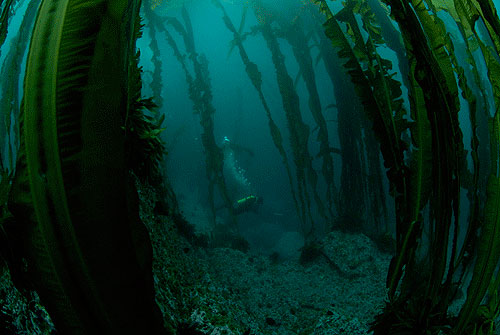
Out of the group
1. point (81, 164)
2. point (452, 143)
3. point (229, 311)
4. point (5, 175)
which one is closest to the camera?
point (81, 164)

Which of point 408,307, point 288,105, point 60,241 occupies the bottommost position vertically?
point 408,307

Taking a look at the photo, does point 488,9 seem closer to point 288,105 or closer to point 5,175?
point 5,175

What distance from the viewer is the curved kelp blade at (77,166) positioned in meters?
0.57

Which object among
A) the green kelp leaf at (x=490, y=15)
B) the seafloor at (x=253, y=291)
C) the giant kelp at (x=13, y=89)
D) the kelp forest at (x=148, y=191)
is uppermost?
the giant kelp at (x=13, y=89)

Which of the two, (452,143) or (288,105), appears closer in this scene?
(452,143)

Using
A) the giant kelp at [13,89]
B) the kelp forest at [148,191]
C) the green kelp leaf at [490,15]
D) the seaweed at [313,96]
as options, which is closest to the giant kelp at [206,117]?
the seaweed at [313,96]

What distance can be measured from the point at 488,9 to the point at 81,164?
1330mm

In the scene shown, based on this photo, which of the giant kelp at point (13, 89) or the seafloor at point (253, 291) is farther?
the giant kelp at point (13, 89)

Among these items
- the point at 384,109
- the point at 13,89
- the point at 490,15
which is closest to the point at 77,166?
the point at 384,109

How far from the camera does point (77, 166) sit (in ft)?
1.86

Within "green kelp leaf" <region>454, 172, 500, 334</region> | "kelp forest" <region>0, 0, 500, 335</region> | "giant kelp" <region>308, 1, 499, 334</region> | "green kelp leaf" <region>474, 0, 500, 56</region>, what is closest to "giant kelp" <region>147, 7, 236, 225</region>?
"kelp forest" <region>0, 0, 500, 335</region>

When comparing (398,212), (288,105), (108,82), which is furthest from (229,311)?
(288,105)

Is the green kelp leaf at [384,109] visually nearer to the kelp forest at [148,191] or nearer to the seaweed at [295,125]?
the kelp forest at [148,191]

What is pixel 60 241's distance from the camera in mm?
578
